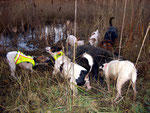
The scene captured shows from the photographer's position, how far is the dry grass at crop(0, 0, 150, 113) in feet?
7.18

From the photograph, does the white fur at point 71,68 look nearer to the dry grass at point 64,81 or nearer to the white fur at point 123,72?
the dry grass at point 64,81

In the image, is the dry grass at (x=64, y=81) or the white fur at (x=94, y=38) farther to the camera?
the white fur at (x=94, y=38)

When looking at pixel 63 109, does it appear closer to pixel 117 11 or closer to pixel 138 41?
pixel 138 41

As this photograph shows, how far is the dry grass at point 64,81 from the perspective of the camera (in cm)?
219

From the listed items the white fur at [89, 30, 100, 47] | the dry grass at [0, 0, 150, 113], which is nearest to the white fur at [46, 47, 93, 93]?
the dry grass at [0, 0, 150, 113]

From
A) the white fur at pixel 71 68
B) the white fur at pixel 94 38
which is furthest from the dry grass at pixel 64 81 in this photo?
the white fur at pixel 94 38

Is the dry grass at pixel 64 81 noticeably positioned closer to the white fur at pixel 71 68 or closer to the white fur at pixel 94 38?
the white fur at pixel 71 68

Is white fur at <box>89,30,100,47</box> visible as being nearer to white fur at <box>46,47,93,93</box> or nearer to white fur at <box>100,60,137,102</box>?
white fur at <box>46,47,93,93</box>

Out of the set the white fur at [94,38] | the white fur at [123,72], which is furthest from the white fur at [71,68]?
the white fur at [94,38]

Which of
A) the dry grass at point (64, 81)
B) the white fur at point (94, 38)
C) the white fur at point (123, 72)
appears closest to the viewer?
the dry grass at point (64, 81)

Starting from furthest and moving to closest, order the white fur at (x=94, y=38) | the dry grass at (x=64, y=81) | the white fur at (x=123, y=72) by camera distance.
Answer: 1. the white fur at (x=94, y=38)
2. the white fur at (x=123, y=72)
3. the dry grass at (x=64, y=81)

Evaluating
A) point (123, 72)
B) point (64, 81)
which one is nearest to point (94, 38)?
point (123, 72)

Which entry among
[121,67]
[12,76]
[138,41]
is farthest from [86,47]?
[12,76]

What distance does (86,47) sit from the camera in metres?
4.36
